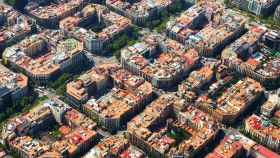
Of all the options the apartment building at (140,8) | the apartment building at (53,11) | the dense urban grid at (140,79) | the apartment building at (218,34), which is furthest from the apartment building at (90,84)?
the apartment building at (53,11)

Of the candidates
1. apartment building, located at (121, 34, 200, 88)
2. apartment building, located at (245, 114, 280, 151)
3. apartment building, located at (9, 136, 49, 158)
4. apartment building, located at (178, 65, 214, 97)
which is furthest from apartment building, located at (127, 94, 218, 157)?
apartment building, located at (9, 136, 49, 158)

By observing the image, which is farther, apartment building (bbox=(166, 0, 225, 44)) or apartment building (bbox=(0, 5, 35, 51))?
apartment building (bbox=(166, 0, 225, 44))

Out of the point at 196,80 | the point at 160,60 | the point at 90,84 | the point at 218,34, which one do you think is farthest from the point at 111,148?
the point at 218,34

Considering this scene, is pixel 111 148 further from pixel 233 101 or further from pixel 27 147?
pixel 233 101

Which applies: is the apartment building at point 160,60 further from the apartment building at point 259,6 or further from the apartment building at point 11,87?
the apartment building at point 259,6

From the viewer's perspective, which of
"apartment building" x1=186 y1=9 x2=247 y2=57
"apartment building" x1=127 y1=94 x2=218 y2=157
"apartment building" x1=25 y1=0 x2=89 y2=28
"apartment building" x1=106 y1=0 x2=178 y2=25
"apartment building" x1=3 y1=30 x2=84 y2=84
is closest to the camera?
"apartment building" x1=127 y1=94 x2=218 y2=157

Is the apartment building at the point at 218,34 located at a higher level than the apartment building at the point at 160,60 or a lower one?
higher

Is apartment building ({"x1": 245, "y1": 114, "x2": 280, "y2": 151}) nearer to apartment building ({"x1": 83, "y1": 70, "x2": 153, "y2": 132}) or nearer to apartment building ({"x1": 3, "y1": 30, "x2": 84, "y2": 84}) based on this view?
apartment building ({"x1": 83, "y1": 70, "x2": 153, "y2": 132})

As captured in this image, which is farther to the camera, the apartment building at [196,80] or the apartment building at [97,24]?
the apartment building at [97,24]
